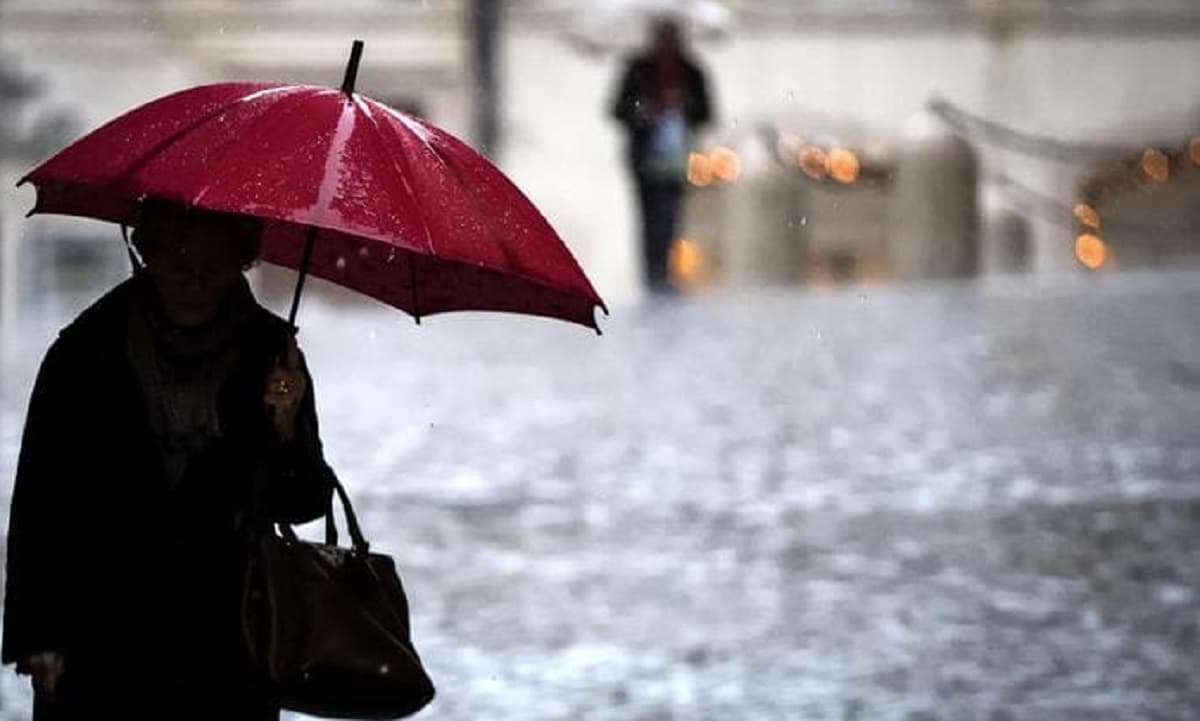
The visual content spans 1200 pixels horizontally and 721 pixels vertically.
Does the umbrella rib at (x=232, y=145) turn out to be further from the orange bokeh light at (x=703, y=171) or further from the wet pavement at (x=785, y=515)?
the orange bokeh light at (x=703, y=171)

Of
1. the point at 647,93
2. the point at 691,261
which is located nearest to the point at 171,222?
the point at 647,93

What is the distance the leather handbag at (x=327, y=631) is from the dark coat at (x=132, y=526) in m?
0.06

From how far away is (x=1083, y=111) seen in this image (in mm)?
30797

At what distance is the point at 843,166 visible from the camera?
1040 inches

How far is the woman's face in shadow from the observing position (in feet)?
10.5

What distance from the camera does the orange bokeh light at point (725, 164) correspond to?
22.6 m

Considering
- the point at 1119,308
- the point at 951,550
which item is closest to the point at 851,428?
the point at 951,550

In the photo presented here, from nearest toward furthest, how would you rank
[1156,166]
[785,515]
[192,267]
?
1. [192,267]
2. [785,515]
3. [1156,166]

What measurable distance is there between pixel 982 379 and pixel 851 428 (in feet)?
4.87

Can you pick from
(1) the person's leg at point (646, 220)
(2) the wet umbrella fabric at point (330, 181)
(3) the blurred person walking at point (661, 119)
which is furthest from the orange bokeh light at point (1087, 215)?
(2) the wet umbrella fabric at point (330, 181)

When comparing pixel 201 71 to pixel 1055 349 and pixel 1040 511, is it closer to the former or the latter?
pixel 1055 349

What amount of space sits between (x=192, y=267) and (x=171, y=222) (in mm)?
66

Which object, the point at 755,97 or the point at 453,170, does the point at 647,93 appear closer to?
the point at 453,170

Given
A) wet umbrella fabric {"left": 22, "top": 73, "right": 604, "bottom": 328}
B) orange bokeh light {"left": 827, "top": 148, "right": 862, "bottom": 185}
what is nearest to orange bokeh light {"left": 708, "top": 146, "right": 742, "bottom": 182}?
orange bokeh light {"left": 827, "top": 148, "right": 862, "bottom": 185}
